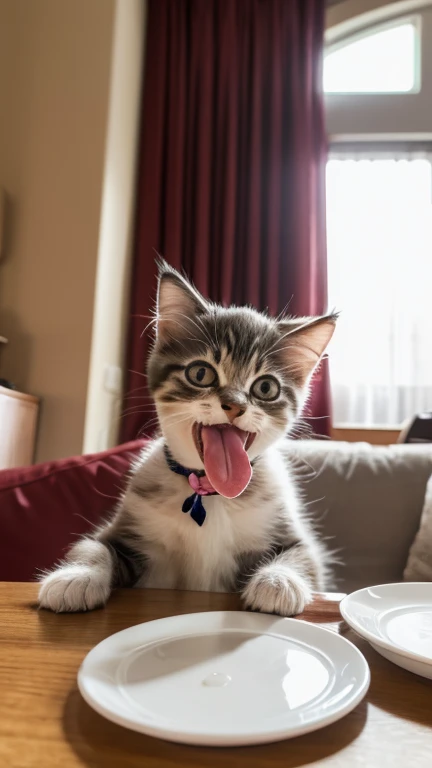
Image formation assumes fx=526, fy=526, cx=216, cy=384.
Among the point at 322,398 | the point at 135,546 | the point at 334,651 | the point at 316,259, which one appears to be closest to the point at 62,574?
the point at 135,546

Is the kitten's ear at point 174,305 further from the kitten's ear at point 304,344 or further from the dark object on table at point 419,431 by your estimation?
the dark object on table at point 419,431

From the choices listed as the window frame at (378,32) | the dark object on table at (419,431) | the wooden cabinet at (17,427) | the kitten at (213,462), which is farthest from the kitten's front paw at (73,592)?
the window frame at (378,32)

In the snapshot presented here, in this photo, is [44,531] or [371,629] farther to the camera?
[44,531]

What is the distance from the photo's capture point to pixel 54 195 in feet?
Result: 7.99

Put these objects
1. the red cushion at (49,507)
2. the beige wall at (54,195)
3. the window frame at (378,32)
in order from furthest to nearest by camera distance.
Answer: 1. the window frame at (378,32)
2. the beige wall at (54,195)
3. the red cushion at (49,507)

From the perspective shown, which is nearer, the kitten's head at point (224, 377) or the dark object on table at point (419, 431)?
the kitten's head at point (224, 377)

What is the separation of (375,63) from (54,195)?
2100mm

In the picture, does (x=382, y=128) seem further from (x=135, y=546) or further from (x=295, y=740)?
(x=295, y=740)

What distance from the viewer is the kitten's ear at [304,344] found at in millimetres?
922

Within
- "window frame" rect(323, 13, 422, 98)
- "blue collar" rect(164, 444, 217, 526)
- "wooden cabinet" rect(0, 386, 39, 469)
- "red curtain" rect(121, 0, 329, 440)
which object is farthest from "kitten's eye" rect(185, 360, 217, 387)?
"window frame" rect(323, 13, 422, 98)

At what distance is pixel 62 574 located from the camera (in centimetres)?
68

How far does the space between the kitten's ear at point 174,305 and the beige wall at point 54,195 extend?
1464 mm

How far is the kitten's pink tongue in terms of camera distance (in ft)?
2.33

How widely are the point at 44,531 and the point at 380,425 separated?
7.28 ft
